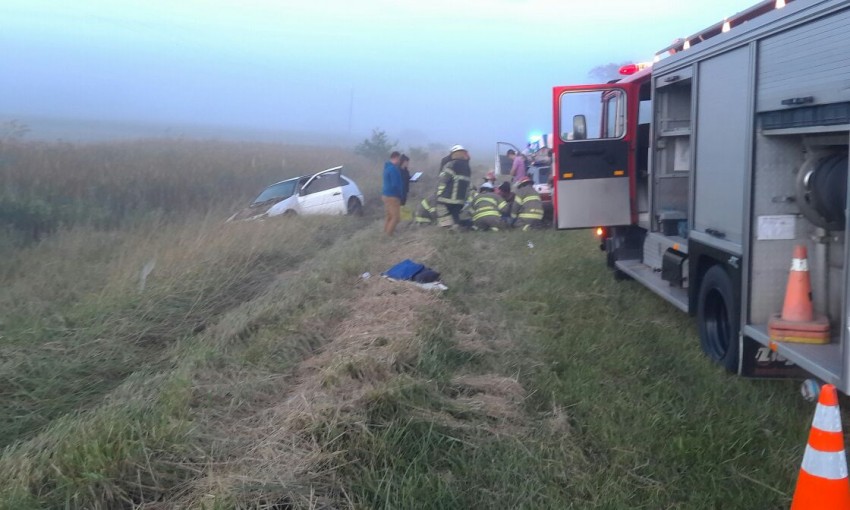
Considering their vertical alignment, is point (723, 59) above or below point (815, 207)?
above

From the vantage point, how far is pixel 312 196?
19.9m

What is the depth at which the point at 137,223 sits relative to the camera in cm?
1592

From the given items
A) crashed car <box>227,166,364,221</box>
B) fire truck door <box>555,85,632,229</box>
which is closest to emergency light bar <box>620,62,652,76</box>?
fire truck door <box>555,85,632,229</box>

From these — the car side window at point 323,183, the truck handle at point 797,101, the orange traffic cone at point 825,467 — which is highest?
the truck handle at point 797,101

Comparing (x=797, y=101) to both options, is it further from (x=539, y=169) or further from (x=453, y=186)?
(x=539, y=169)

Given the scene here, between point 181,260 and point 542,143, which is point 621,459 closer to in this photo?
point 181,260

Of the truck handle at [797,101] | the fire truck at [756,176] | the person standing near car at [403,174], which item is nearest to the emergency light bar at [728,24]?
the fire truck at [756,176]

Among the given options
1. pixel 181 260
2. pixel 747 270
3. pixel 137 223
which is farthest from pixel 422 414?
pixel 137 223

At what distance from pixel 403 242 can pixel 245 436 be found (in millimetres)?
10029

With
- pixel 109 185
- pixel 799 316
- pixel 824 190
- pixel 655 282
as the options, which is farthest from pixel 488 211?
pixel 824 190

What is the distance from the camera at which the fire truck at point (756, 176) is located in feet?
16.3

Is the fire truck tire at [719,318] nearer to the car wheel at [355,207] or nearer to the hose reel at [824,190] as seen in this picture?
the hose reel at [824,190]

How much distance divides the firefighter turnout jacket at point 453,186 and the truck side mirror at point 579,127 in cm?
676

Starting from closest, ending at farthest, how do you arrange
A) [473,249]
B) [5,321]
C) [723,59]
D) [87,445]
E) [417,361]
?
[87,445], [417,361], [723,59], [5,321], [473,249]
